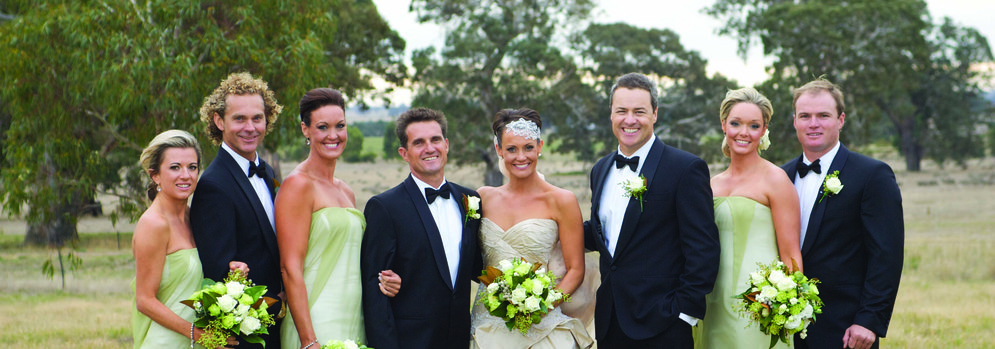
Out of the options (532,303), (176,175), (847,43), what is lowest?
(532,303)

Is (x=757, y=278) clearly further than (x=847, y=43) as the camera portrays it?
No

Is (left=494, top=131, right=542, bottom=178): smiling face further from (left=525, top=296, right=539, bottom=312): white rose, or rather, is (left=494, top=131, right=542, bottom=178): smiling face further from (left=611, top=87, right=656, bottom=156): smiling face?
(left=525, top=296, right=539, bottom=312): white rose

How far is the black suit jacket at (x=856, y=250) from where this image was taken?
16.2ft

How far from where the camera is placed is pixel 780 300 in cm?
458

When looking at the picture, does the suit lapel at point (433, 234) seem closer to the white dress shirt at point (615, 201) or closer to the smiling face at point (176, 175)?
the white dress shirt at point (615, 201)

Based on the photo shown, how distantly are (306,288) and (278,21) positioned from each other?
9040 mm

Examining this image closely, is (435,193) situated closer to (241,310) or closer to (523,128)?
(523,128)

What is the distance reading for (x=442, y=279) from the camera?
491 centimetres

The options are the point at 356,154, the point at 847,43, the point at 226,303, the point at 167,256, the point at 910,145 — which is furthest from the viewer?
the point at 356,154

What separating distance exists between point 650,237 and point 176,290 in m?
2.79

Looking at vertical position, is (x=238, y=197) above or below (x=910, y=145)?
below

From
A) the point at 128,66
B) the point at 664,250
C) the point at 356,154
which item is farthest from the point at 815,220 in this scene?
the point at 356,154

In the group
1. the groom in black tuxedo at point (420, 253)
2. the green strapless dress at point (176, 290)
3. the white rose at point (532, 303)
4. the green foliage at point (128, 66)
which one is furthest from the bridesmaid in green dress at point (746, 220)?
the green foliage at point (128, 66)

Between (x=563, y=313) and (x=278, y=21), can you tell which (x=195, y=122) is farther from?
(x=563, y=313)
